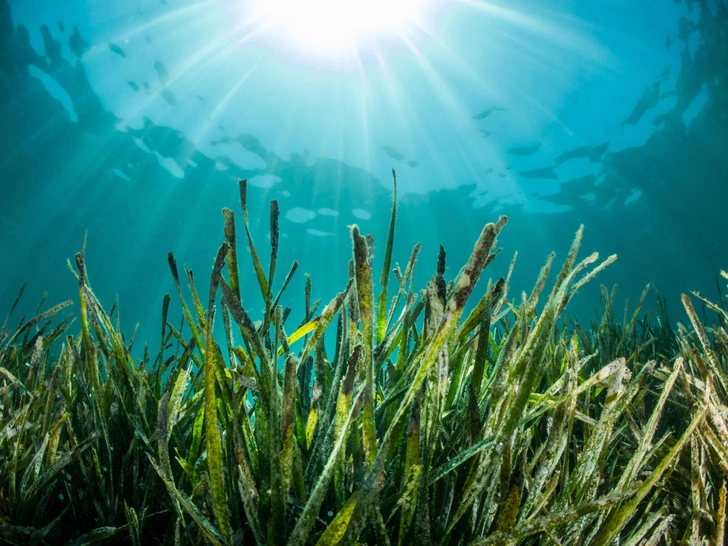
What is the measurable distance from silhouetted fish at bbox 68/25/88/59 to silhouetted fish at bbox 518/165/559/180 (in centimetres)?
2786

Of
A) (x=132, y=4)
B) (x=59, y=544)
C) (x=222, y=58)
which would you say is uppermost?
(x=132, y=4)

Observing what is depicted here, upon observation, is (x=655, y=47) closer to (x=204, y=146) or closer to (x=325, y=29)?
(x=325, y=29)

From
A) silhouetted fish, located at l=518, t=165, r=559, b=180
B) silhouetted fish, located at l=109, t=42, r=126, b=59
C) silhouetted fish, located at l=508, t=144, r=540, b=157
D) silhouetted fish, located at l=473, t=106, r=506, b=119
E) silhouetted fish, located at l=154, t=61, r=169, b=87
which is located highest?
silhouetted fish, located at l=109, t=42, r=126, b=59

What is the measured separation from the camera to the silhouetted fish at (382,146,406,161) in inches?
947

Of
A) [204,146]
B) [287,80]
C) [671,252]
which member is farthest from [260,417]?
[671,252]

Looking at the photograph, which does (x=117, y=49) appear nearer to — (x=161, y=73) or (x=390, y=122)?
(x=161, y=73)

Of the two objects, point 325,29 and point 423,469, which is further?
point 325,29

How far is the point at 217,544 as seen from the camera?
54 centimetres

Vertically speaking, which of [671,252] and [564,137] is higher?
[564,137]

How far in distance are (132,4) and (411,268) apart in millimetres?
26369

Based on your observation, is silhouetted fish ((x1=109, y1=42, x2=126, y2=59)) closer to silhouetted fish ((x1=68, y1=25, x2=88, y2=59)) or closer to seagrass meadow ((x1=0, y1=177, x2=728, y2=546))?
silhouetted fish ((x1=68, y1=25, x2=88, y2=59))

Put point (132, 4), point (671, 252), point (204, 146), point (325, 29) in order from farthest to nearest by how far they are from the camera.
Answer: point (671, 252) < point (204, 146) < point (132, 4) < point (325, 29)

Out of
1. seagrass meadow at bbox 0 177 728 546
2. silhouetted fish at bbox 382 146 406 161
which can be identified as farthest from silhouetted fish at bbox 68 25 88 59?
seagrass meadow at bbox 0 177 728 546

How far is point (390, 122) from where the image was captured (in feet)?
72.7
